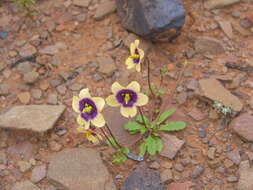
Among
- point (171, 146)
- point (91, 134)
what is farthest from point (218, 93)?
point (91, 134)

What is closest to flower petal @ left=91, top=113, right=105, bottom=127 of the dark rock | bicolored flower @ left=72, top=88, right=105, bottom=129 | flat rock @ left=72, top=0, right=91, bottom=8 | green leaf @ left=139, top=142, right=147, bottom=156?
bicolored flower @ left=72, top=88, right=105, bottom=129

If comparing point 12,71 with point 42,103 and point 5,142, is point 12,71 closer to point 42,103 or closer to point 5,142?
point 42,103

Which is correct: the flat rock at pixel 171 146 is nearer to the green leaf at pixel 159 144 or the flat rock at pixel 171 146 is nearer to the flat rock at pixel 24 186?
the green leaf at pixel 159 144

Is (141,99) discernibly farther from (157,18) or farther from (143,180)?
(157,18)

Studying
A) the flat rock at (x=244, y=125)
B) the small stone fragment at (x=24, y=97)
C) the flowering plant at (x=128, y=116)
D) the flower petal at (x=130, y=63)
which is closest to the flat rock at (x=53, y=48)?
the small stone fragment at (x=24, y=97)

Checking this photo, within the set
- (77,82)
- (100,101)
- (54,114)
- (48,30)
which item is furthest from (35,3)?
(100,101)

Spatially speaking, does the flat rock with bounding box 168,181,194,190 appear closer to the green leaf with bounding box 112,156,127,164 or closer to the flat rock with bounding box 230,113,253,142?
the green leaf with bounding box 112,156,127,164
